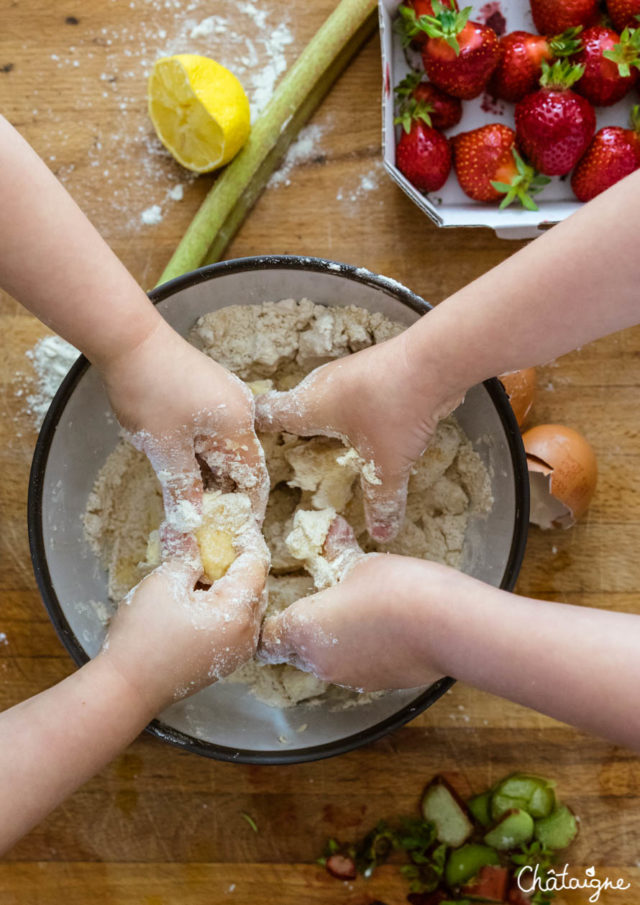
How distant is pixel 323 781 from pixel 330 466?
1.39ft

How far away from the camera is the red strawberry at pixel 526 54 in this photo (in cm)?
102

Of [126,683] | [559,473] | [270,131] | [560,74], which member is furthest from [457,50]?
[126,683]

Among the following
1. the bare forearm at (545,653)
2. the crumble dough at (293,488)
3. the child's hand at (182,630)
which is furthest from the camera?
the crumble dough at (293,488)

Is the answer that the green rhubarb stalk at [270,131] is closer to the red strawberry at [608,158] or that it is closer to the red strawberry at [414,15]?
the red strawberry at [414,15]

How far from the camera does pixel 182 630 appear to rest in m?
0.80

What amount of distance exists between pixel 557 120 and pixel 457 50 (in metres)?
0.15

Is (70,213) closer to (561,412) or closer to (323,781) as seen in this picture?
(561,412)

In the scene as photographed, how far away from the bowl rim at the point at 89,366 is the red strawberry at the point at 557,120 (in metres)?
0.30

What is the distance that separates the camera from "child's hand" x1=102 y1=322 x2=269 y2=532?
32.6 inches

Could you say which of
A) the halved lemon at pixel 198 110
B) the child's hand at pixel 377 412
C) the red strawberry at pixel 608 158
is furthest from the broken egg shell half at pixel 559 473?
the halved lemon at pixel 198 110

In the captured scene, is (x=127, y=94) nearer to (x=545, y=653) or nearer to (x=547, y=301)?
(x=547, y=301)

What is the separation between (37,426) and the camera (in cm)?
106

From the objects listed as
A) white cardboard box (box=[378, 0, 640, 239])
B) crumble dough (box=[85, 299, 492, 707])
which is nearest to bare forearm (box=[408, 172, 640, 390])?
crumble dough (box=[85, 299, 492, 707])

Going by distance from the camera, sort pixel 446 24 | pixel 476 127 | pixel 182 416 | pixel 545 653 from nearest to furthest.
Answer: pixel 545 653, pixel 182 416, pixel 446 24, pixel 476 127
